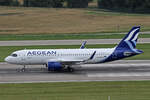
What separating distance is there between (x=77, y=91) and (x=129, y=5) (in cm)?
10575

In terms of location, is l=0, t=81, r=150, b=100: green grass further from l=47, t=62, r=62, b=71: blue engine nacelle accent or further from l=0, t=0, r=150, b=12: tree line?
l=0, t=0, r=150, b=12: tree line

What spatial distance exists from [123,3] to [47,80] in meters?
104

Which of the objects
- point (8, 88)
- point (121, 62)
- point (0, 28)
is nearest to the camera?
point (8, 88)

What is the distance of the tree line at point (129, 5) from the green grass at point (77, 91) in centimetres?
9646

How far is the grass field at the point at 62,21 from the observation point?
94875 mm

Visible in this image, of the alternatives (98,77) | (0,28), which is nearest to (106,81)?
(98,77)

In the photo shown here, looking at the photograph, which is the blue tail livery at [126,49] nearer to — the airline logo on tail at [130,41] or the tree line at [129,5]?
the airline logo on tail at [130,41]

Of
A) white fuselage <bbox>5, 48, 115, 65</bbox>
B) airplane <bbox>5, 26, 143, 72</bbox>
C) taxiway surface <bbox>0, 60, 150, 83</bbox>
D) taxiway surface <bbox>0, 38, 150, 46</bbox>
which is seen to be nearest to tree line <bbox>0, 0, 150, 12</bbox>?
taxiway surface <bbox>0, 38, 150, 46</bbox>

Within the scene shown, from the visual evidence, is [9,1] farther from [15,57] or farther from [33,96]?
[33,96]

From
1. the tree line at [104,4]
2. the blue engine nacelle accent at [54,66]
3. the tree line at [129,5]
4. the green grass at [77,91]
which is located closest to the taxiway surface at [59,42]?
the blue engine nacelle accent at [54,66]

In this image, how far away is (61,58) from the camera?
44.4 m

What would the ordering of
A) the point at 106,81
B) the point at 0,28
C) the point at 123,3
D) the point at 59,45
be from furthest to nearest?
1. the point at 123,3
2. the point at 0,28
3. the point at 59,45
4. the point at 106,81

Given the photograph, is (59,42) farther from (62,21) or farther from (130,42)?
(62,21)

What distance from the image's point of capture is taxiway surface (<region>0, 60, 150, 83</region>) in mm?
39062
